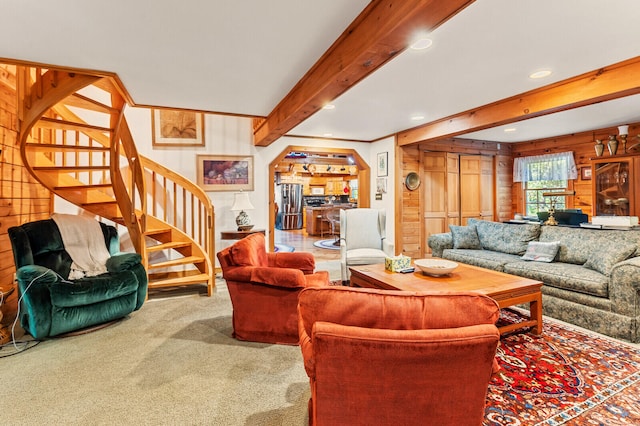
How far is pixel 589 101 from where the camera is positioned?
9.84 ft

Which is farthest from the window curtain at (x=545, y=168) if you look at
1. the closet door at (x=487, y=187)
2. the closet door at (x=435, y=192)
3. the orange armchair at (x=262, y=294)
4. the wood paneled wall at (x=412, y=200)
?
the orange armchair at (x=262, y=294)

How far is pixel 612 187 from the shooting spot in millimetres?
4887

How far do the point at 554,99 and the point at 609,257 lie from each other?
5.42ft

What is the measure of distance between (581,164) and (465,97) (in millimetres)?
3815

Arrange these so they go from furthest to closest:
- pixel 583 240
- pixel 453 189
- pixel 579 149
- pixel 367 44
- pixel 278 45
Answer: pixel 453 189, pixel 579 149, pixel 583 240, pixel 278 45, pixel 367 44

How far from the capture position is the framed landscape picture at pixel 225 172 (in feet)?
16.3

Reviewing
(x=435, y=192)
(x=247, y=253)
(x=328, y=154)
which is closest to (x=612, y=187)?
(x=435, y=192)

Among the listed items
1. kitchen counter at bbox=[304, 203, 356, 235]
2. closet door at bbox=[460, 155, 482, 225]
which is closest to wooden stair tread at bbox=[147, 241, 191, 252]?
closet door at bbox=[460, 155, 482, 225]

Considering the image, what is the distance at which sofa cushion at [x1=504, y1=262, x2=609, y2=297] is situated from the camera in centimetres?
267

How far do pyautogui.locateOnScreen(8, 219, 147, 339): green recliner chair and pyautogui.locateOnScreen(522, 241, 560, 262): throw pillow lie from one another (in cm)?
427

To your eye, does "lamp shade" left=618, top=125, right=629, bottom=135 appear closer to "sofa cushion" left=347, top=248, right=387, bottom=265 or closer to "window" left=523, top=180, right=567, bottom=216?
"window" left=523, top=180, right=567, bottom=216

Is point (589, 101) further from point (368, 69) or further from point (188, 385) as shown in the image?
point (188, 385)

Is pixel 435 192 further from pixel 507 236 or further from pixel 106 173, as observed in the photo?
pixel 106 173

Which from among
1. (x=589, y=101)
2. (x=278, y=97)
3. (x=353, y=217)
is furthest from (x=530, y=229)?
(x=278, y=97)
